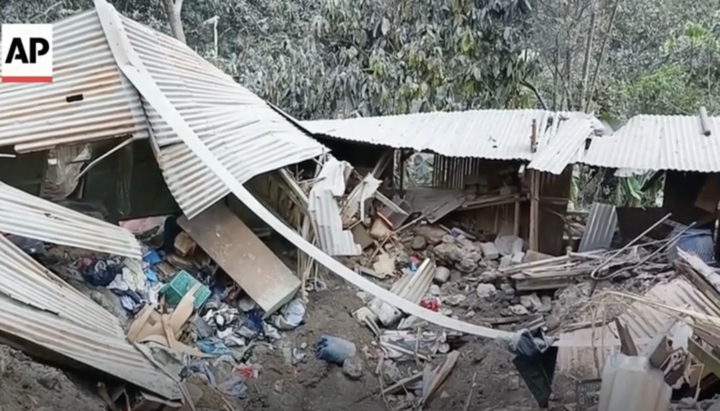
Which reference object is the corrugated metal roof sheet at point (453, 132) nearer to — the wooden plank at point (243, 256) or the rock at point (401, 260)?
the rock at point (401, 260)

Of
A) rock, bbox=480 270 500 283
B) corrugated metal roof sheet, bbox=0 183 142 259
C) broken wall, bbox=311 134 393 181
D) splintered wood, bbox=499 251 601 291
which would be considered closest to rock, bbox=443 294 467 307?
rock, bbox=480 270 500 283

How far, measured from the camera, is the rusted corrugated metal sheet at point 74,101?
6703mm

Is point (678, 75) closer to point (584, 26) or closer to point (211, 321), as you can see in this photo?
point (584, 26)

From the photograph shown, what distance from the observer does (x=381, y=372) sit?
6664 mm

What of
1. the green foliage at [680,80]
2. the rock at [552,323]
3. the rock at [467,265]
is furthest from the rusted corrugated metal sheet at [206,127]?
the green foliage at [680,80]

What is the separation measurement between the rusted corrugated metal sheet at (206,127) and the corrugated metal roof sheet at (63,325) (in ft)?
5.96

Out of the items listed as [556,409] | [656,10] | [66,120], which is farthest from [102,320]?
[656,10]

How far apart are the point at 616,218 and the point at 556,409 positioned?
4767 millimetres

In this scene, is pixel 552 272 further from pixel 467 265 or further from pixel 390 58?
pixel 390 58

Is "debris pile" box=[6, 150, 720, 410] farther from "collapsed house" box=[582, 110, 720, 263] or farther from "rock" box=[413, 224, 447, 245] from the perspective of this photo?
"collapsed house" box=[582, 110, 720, 263]

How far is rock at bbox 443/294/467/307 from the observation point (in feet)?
25.7

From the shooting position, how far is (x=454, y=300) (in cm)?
788

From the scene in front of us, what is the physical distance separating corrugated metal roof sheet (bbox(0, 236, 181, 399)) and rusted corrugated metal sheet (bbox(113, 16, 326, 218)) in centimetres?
182

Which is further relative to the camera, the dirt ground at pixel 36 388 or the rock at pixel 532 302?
the rock at pixel 532 302
